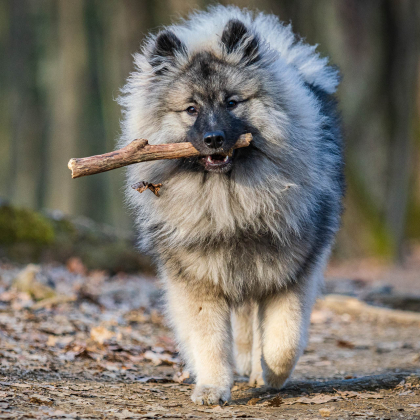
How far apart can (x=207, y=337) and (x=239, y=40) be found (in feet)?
6.04

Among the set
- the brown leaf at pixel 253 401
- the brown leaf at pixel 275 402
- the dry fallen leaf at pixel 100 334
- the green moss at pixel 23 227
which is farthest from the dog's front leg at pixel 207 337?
the green moss at pixel 23 227

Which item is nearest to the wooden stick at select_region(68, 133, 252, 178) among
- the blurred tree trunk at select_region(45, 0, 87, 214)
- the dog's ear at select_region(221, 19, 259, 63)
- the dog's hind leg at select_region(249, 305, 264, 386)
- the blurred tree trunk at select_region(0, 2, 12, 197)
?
the dog's ear at select_region(221, 19, 259, 63)

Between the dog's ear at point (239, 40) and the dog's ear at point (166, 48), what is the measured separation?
0.28 m

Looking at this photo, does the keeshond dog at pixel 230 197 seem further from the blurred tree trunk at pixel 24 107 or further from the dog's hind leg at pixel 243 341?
the blurred tree trunk at pixel 24 107

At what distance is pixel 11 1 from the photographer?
2183cm

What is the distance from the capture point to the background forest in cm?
1080

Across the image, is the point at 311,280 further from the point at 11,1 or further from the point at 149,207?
the point at 11,1

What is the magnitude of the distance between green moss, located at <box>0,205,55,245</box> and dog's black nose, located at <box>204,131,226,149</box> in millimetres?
4920

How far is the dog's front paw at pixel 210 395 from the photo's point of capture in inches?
135

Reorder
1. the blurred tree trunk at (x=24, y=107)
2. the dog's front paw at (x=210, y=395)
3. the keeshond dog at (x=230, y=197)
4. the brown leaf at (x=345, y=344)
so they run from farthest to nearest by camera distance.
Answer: the blurred tree trunk at (x=24, y=107) → the brown leaf at (x=345, y=344) → the keeshond dog at (x=230, y=197) → the dog's front paw at (x=210, y=395)

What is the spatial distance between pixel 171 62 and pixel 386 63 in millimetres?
8227

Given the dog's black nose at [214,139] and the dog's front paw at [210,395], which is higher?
the dog's black nose at [214,139]

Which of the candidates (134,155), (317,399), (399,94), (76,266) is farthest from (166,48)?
(399,94)

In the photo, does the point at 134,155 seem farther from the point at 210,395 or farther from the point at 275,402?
the point at 275,402
